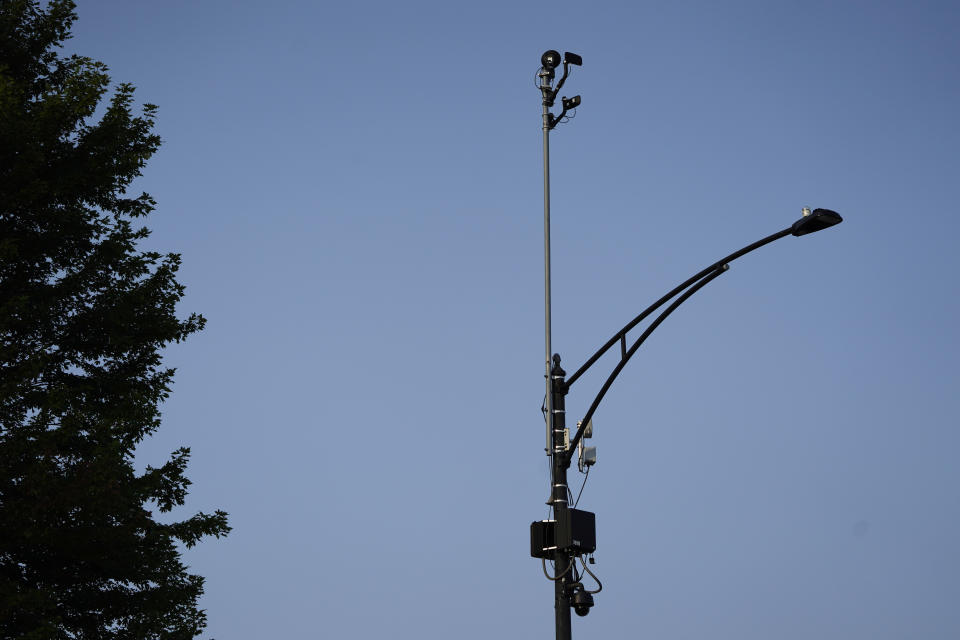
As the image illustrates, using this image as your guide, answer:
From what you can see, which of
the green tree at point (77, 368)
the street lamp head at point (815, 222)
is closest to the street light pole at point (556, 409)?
the street lamp head at point (815, 222)

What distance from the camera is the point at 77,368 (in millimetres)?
19562

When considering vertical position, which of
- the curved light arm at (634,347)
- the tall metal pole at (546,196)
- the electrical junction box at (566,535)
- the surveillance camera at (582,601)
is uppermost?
the tall metal pole at (546,196)

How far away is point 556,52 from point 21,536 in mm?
11538

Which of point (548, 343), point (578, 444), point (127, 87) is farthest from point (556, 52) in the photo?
point (127, 87)

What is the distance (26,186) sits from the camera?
18.4 meters

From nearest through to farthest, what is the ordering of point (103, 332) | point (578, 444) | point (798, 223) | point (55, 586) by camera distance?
point (798, 223) < point (578, 444) < point (55, 586) < point (103, 332)

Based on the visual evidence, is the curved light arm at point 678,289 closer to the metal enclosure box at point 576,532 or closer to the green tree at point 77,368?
the metal enclosure box at point 576,532

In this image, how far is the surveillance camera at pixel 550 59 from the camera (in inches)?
579

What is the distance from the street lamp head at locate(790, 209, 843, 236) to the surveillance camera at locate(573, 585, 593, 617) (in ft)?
16.5

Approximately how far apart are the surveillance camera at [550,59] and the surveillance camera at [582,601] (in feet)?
24.7

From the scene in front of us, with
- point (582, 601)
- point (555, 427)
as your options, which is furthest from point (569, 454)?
→ point (582, 601)

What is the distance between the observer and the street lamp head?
12.0 m

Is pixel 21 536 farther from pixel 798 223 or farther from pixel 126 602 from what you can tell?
pixel 798 223

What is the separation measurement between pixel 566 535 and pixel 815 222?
16.0 ft
